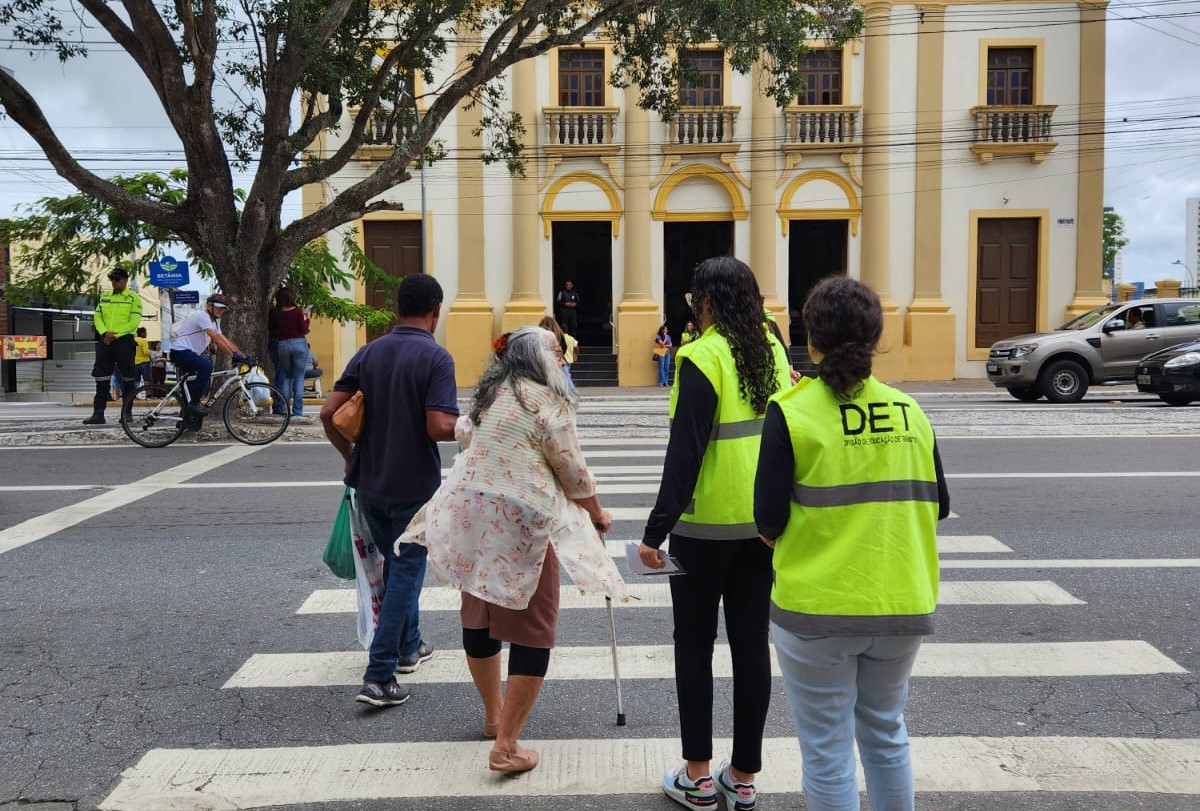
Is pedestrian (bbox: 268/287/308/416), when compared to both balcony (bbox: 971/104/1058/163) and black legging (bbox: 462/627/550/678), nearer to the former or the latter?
black legging (bbox: 462/627/550/678)

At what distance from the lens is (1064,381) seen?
1788cm

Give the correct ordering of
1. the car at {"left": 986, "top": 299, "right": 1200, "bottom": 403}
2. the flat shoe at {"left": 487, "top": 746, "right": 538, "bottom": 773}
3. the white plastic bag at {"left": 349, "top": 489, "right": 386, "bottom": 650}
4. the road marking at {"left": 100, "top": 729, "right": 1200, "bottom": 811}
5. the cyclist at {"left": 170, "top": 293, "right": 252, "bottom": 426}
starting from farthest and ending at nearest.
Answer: the car at {"left": 986, "top": 299, "right": 1200, "bottom": 403}, the cyclist at {"left": 170, "top": 293, "right": 252, "bottom": 426}, the white plastic bag at {"left": 349, "top": 489, "right": 386, "bottom": 650}, the flat shoe at {"left": 487, "top": 746, "right": 538, "bottom": 773}, the road marking at {"left": 100, "top": 729, "right": 1200, "bottom": 811}

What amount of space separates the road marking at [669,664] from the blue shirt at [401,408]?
3.24 feet

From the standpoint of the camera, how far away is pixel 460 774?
3.80m

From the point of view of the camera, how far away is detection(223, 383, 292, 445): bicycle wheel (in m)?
12.7

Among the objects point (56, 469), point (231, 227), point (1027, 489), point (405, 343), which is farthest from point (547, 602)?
point (231, 227)

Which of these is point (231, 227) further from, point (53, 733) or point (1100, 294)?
point (1100, 294)

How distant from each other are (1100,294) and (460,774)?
25229 millimetres

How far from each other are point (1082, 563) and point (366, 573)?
178 inches

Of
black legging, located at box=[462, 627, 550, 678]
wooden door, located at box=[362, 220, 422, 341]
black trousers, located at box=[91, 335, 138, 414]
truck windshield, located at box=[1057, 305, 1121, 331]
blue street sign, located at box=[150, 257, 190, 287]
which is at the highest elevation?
wooden door, located at box=[362, 220, 422, 341]

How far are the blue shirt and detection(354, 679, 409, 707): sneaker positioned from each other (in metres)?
0.77

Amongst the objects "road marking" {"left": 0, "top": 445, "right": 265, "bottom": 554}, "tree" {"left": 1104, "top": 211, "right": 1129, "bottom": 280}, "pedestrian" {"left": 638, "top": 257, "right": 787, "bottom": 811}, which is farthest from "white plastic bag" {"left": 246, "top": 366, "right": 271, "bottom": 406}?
"tree" {"left": 1104, "top": 211, "right": 1129, "bottom": 280}

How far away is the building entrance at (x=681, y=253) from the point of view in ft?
88.8

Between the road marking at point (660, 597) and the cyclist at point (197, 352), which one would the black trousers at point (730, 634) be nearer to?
the road marking at point (660, 597)
